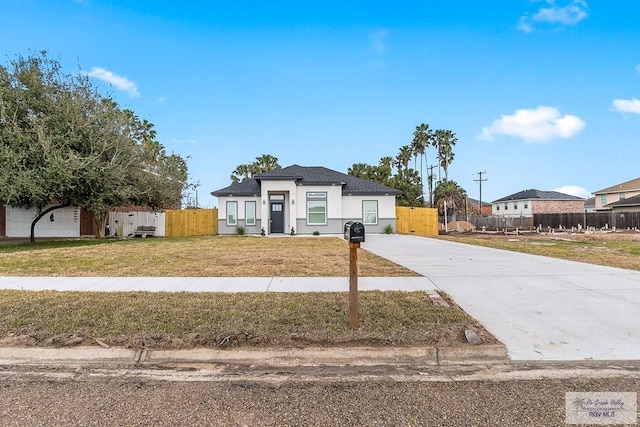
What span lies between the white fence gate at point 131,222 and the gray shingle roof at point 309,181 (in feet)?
16.5

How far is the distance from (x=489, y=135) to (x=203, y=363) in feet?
83.9

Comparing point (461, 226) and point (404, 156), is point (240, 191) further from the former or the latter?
point (404, 156)

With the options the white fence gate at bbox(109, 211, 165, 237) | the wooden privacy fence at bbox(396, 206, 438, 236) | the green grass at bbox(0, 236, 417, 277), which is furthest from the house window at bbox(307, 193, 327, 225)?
the green grass at bbox(0, 236, 417, 277)

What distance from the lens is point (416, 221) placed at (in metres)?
26.4

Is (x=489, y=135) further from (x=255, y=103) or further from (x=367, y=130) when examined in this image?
(x=255, y=103)

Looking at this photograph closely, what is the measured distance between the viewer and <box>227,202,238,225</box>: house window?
23281 mm

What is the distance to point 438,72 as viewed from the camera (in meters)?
16.3

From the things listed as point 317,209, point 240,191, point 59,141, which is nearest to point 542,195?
point 317,209

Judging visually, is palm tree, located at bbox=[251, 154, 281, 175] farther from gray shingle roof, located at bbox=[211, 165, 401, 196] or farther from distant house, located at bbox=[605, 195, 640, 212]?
distant house, located at bbox=[605, 195, 640, 212]

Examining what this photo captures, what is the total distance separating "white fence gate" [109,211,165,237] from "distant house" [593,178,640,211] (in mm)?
48528

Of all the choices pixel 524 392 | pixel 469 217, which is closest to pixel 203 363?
pixel 524 392

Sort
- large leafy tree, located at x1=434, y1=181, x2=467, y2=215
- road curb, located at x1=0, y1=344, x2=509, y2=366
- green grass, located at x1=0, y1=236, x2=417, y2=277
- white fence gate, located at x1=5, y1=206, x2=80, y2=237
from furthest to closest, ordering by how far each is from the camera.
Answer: large leafy tree, located at x1=434, y1=181, x2=467, y2=215 → white fence gate, located at x1=5, y1=206, x2=80, y2=237 → green grass, located at x1=0, y1=236, x2=417, y2=277 → road curb, located at x1=0, y1=344, x2=509, y2=366

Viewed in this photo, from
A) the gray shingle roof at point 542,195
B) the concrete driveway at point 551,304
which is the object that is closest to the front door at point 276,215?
the concrete driveway at point 551,304

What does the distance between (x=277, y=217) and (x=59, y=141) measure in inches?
488
